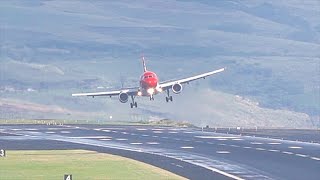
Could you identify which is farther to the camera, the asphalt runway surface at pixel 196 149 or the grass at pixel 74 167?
the asphalt runway surface at pixel 196 149

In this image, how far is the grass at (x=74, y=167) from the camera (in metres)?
75.1

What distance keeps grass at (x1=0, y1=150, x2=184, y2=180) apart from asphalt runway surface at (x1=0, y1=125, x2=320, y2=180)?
2.03 meters

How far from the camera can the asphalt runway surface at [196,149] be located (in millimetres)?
80500

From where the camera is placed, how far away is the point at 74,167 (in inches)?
3189

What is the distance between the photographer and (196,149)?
348ft

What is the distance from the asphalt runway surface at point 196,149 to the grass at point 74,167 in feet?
6.68

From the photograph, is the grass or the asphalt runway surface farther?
the asphalt runway surface

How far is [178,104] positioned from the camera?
7475 inches

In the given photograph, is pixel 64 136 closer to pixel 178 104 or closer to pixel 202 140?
pixel 202 140

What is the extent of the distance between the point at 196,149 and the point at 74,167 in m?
26.8

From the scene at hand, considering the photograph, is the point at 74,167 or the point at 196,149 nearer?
the point at 74,167

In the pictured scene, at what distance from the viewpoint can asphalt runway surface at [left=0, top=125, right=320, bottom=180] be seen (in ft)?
264

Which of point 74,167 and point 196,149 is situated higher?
point 196,149

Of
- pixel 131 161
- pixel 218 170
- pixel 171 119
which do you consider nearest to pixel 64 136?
pixel 131 161
